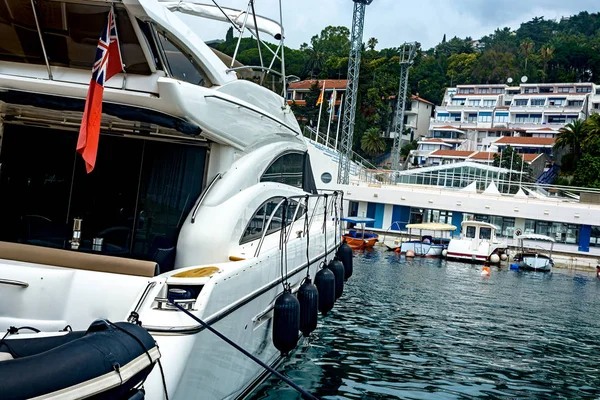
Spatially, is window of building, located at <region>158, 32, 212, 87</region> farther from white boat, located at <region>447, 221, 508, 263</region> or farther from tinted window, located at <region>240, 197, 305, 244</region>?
white boat, located at <region>447, 221, 508, 263</region>

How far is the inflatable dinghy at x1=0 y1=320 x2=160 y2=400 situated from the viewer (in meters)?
3.14

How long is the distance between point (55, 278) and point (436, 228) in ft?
104

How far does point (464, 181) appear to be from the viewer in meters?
42.7

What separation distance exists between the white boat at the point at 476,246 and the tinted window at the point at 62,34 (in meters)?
28.3

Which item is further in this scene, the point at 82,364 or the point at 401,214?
the point at 401,214

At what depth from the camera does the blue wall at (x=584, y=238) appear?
37.1 m

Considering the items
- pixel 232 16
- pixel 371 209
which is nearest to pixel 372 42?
pixel 371 209

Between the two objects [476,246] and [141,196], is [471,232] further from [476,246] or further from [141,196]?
[141,196]

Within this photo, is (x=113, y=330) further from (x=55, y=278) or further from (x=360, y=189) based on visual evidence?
(x=360, y=189)

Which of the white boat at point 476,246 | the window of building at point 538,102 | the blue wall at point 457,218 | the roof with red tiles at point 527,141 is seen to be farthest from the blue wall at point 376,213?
the window of building at point 538,102

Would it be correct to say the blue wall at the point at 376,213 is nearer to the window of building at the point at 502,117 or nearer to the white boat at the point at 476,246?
the white boat at the point at 476,246

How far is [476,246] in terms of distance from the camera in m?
32.7

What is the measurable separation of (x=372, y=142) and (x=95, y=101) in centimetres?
6742

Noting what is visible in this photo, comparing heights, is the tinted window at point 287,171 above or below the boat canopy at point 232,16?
below
